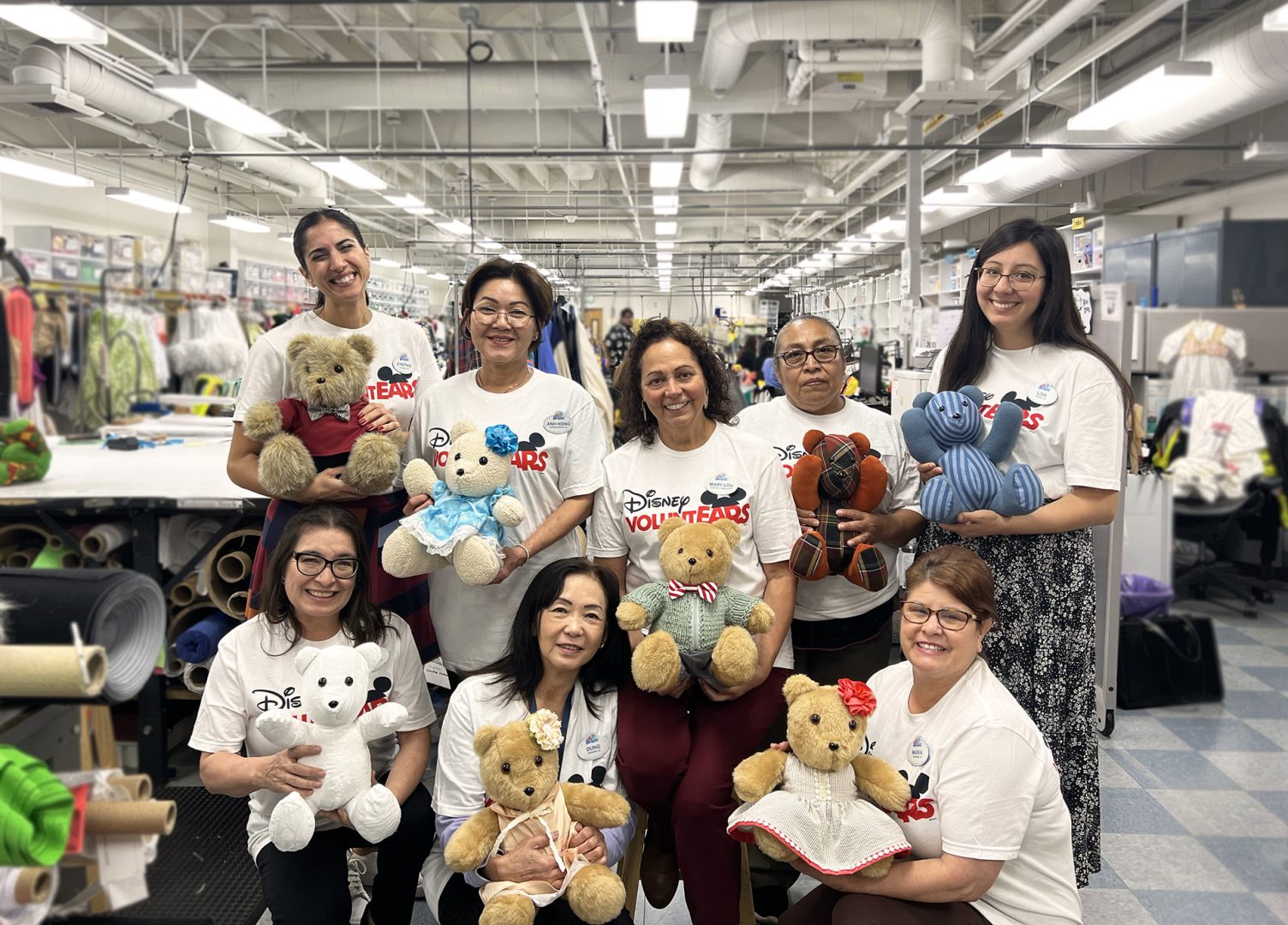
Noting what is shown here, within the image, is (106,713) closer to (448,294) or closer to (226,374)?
(226,374)

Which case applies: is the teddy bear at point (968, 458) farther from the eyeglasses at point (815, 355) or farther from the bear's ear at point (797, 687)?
the bear's ear at point (797, 687)

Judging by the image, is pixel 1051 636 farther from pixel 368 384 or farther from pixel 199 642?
pixel 199 642

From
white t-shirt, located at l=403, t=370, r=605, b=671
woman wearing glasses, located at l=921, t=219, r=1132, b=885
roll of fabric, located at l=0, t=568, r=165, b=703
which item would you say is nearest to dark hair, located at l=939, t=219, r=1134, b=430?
woman wearing glasses, located at l=921, t=219, r=1132, b=885

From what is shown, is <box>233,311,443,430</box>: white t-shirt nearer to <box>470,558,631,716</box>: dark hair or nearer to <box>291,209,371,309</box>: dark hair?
<box>291,209,371,309</box>: dark hair

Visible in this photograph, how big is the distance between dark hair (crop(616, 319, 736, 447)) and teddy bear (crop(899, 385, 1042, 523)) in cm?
46

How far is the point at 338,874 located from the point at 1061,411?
6.07 feet

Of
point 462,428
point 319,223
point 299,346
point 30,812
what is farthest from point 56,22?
point 30,812

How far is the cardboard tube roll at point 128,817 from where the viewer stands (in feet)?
2.28

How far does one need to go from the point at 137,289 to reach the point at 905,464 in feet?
6.61

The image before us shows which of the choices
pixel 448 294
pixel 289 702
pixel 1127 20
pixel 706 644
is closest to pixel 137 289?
pixel 289 702

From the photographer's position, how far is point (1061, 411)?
6.75 feet

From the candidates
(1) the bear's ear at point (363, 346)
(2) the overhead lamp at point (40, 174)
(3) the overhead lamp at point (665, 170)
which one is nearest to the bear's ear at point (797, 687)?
(1) the bear's ear at point (363, 346)

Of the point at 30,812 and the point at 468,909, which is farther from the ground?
the point at 30,812

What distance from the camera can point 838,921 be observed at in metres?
1.74
